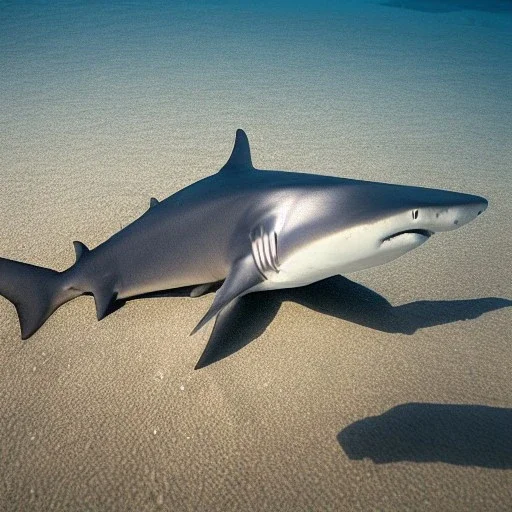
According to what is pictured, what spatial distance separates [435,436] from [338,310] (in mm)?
807

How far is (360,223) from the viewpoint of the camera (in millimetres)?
1671

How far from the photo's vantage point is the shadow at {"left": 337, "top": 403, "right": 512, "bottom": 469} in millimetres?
1550

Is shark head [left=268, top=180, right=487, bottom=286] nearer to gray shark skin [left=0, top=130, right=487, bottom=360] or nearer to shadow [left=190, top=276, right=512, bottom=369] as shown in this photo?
gray shark skin [left=0, top=130, right=487, bottom=360]

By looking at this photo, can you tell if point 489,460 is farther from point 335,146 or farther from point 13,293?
point 335,146

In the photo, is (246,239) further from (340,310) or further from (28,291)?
(28,291)

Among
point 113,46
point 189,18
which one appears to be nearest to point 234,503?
point 113,46

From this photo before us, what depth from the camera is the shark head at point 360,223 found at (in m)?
1.64

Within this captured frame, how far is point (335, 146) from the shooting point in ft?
16.4

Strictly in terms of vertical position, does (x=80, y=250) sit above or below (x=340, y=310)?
above

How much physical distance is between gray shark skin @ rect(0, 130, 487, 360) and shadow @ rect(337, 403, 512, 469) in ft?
2.10

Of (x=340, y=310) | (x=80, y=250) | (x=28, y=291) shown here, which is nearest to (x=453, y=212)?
(x=340, y=310)

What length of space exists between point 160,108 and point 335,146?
9.21 ft

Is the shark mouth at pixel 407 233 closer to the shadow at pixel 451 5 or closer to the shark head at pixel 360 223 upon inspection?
the shark head at pixel 360 223

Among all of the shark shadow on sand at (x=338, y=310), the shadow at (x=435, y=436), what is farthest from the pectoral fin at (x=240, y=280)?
the shadow at (x=435, y=436)
